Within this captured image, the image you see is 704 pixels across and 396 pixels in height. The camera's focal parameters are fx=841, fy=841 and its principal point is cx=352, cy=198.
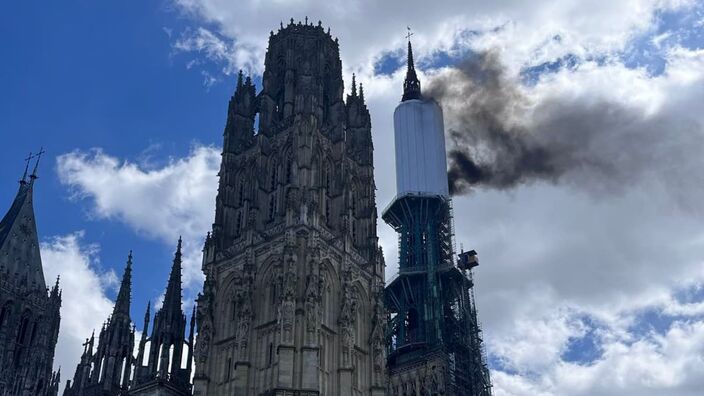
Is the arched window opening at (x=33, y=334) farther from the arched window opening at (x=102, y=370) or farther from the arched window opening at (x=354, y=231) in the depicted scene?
the arched window opening at (x=354, y=231)

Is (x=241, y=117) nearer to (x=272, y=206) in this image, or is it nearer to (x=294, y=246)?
(x=272, y=206)

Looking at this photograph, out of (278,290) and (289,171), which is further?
(289,171)

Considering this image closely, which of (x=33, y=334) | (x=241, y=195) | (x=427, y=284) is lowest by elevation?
(x=33, y=334)

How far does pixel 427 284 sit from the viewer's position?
9706 centimetres

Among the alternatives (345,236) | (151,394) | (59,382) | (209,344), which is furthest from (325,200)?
(59,382)

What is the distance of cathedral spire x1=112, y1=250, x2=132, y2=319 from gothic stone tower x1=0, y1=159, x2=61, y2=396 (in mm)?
11908

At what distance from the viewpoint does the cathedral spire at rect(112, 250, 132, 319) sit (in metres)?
74.0

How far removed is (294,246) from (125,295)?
22.9m

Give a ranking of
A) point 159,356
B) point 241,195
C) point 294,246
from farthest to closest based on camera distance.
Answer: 1. point 241,195
2. point 159,356
3. point 294,246

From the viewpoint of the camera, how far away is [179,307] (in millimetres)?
68312

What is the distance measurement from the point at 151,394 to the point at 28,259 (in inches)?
1386

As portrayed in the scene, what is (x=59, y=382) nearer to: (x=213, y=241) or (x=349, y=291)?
(x=213, y=241)

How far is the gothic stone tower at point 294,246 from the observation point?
2286 inches

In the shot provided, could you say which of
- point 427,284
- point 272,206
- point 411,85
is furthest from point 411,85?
point 272,206
